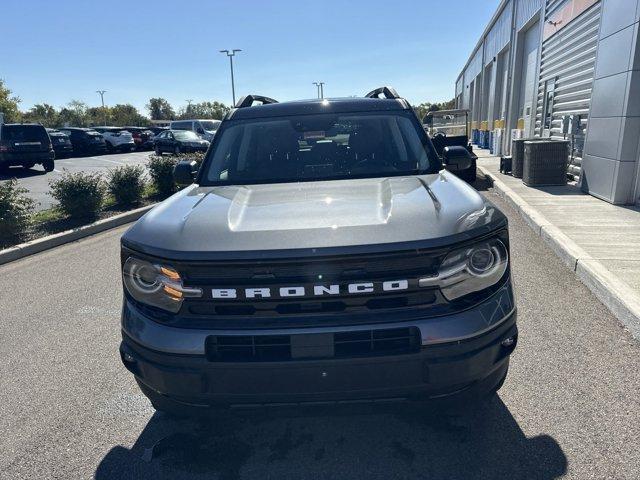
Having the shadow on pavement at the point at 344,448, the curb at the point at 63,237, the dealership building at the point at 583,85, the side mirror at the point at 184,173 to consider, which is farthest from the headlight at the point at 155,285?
the dealership building at the point at 583,85

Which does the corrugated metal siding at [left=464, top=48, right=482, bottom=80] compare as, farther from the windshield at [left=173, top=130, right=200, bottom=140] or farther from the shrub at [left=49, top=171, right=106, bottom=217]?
the shrub at [left=49, top=171, right=106, bottom=217]

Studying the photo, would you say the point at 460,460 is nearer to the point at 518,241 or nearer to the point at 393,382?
the point at 393,382

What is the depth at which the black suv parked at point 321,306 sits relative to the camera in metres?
1.99

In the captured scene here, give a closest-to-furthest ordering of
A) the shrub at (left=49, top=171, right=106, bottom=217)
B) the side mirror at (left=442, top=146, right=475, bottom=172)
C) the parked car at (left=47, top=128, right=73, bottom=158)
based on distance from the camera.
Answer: the side mirror at (left=442, top=146, right=475, bottom=172) → the shrub at (left=49, top=171, right=106, bottom=217) → the parked car at (left=47, top=128, right=73, bottom=158)

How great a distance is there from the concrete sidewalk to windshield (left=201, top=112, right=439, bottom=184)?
7.03ft

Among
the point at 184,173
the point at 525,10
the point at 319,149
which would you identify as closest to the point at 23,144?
the point at 184,173

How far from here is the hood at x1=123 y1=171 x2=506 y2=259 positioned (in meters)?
2.05

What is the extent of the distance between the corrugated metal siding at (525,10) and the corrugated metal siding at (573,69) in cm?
192

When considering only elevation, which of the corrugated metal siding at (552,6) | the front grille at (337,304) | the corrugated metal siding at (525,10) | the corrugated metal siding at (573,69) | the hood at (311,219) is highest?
the corrugated metal siding at (525,10)

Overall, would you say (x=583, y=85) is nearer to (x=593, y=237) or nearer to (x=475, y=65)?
(x=593, y=237)

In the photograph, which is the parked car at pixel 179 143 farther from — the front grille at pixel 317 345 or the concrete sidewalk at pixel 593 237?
the front grille at pixel 317 345

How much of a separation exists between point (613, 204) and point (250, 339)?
790cm

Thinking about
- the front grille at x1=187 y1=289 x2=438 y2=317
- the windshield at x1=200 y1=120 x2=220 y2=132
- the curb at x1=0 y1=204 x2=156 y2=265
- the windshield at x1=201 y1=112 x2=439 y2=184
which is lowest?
the curb at x1=0 y1=204 x2=156 y2=265

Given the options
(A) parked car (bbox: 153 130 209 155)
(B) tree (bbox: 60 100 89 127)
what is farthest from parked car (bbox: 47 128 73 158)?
(B) tree (bbox: 60 100 89 127)
